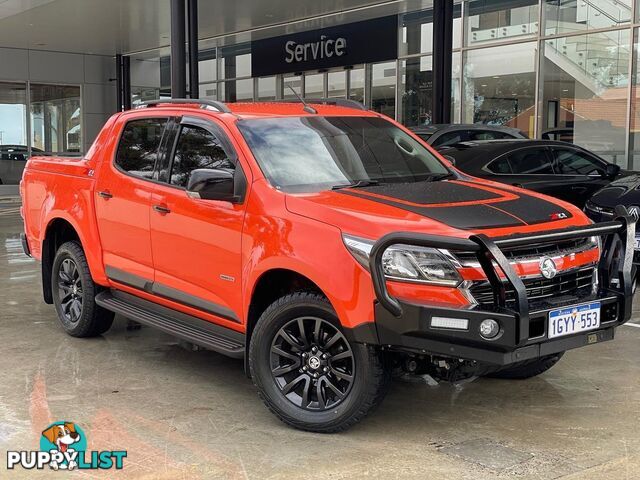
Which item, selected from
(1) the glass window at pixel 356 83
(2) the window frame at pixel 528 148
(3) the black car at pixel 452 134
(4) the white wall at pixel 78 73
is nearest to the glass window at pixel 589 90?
(3) the black car at pixel 452 134

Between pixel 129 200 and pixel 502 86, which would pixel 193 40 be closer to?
pixel 502 86

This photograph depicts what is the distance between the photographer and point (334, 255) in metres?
4.16

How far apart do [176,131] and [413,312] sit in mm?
2565

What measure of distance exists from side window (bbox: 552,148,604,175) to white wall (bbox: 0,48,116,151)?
2171cm

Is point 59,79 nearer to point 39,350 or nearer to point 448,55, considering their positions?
point 448,55

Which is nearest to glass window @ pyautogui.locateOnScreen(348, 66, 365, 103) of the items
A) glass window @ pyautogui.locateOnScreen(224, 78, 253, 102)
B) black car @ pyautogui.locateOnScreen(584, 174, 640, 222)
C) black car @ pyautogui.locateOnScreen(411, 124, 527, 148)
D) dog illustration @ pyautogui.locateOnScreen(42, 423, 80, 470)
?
glass window @ pyautogui.locateOnScreen(224, 78, 253, 102)

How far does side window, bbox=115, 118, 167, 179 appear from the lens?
5797mm

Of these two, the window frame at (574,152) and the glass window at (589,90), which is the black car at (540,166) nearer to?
the window frame at (574,152)

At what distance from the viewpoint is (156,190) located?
553 centimetres

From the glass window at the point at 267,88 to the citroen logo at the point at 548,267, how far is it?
2270cm

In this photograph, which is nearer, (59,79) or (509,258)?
(509,258)

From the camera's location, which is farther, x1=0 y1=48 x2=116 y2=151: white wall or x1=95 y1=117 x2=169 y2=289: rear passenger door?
x1=0 y1=48 x2=116 y2=151: white wall

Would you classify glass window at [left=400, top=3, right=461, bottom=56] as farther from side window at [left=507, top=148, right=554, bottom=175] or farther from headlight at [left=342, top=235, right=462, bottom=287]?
headlight at [left=342, top=235, right=462, bottom=287]

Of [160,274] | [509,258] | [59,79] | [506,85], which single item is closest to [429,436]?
[509,258]
